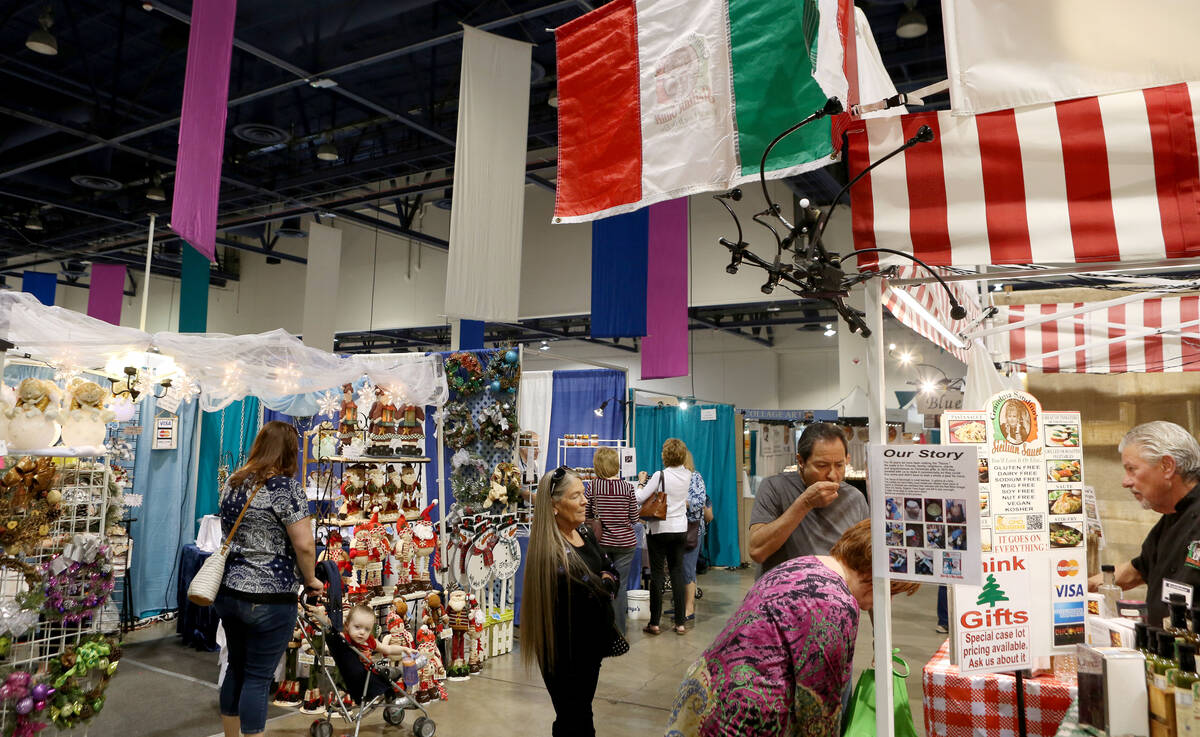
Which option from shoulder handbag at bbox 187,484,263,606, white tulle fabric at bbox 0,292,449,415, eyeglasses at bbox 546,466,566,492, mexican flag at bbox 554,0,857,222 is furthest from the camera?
white tulle fabric at bbox 0,292,449,415

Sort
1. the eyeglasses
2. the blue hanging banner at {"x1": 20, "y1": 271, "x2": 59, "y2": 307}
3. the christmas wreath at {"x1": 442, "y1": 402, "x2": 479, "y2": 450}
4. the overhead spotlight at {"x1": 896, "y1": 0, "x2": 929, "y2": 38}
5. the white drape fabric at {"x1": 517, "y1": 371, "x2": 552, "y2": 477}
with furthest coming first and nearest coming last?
1. the blue hanging banner at {"x1": 20, "y1": 271, "x2": 59, "y2": 307}
2. the white drape fabric at {"x1": 517, "y1": 371, "x2": 552, "y2": 477}
3. the christmas wreath at {"x1": 442, "y1": 402, "x2": 479, "y2": 450}
4. the overhead spotlight at {"x1": 896, "y1": 0, "x2": 929, "y2": 38}
5. the eyeglasses

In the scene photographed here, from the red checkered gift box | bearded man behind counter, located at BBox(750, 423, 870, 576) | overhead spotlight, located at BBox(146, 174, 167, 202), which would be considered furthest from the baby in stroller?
overhead spotlight, located at BBox(146, 174, 167, 202)

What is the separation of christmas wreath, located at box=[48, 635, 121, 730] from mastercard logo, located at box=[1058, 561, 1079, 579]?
3.80 meters

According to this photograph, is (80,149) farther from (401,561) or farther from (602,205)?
(602,205)

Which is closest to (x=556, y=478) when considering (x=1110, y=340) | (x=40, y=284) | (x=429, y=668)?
(x=429, y=668)

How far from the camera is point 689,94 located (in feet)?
6.84

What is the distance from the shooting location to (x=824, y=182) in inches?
351

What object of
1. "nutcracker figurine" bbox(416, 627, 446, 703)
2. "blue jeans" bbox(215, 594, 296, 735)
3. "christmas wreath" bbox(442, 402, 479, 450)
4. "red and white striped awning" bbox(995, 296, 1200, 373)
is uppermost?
"red and white striped awning" bbox(995, 296, 1200, 373)

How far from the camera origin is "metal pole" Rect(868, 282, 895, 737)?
65.1 inches

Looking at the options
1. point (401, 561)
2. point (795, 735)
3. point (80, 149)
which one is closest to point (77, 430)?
point (401, 561)

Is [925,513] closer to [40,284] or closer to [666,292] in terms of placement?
[666,292]

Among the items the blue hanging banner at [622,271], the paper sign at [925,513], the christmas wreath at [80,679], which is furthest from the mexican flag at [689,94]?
the blue hanging banner at [622,271]

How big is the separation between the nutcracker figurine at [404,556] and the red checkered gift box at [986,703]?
332 cm

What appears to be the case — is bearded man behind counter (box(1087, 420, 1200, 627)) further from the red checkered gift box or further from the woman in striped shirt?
the woman in striped shirt
